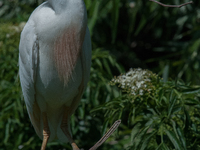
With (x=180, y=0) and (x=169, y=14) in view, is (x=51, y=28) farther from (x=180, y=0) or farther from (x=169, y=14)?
(x=169, y=14)

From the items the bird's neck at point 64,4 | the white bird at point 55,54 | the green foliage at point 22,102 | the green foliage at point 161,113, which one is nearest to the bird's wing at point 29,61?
the white bird at point 55,54

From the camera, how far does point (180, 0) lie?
2586 mm

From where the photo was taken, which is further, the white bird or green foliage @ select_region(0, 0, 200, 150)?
green foliage @ select_region(0, 0, 200, 150)

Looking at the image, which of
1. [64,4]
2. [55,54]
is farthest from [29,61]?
[64,4]

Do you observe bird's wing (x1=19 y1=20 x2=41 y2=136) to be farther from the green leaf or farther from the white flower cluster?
the green leaf

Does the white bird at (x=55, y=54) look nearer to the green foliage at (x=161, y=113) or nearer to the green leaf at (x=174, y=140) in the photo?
the green foliage at (x=161, y=113)

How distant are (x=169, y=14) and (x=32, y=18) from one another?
200cm

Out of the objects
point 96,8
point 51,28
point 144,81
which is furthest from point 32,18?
point 96,8

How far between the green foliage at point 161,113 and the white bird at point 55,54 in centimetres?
19

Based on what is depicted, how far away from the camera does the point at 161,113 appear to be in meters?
1.23

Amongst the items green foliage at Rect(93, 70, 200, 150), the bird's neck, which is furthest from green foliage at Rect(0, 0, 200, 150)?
the bird's neck

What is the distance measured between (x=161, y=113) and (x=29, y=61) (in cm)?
54

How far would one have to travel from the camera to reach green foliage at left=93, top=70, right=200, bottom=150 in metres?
1.15

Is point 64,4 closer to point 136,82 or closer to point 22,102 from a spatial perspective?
point 136,82
